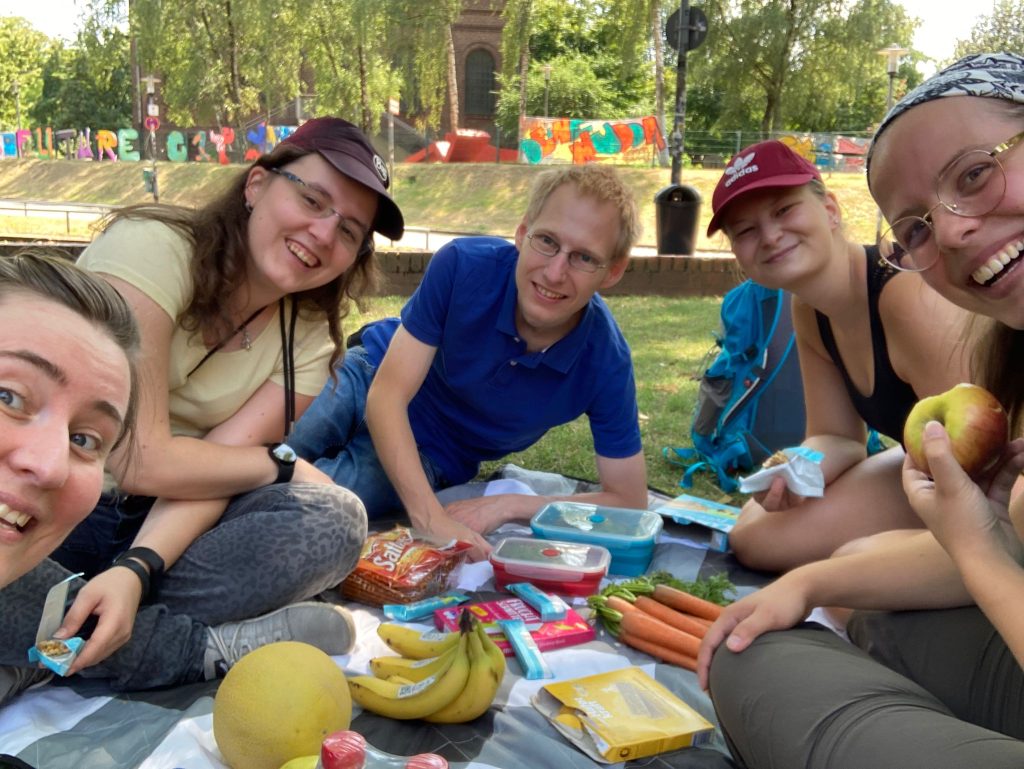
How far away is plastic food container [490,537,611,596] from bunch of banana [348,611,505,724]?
713mm

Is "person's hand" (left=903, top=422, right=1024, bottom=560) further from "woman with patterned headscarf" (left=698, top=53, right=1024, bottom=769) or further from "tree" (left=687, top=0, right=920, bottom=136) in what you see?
"tree" (left=687, top=0, right=920, bottom=136)

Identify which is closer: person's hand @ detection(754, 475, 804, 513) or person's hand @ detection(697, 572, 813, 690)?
person's hand @ detection(697, 572, 813, 690)

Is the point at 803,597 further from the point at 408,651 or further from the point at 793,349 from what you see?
the point at 793,349

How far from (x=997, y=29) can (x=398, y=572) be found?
4395 cm

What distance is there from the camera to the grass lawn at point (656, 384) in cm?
468

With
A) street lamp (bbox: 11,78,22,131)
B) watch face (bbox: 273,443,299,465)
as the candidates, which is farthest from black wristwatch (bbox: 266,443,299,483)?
street lamp (bbox: 11,78,22,131)

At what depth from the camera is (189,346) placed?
2436 millimetres

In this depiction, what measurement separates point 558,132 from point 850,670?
2642cm

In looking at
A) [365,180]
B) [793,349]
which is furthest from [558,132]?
[365,180]

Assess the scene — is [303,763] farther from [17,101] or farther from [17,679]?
[17,101]

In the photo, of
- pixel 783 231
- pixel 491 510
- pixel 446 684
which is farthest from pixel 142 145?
pixel 446 684

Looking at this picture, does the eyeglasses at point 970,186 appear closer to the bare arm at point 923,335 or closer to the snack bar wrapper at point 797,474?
the bare arm at point 923,335

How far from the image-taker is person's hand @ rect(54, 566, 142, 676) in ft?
6.39

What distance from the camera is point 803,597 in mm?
1947
